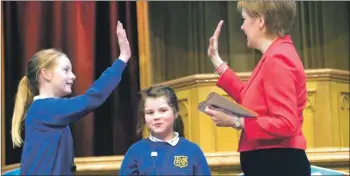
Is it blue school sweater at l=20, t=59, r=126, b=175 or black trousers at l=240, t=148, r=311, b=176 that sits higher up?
blue school sweater at l=20, t=59, r=126, b=175

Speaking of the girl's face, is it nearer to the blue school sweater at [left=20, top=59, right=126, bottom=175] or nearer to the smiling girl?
the smiling girl

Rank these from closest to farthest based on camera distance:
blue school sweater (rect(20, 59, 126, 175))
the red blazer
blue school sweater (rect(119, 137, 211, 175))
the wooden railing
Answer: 1. the red blazer
2. blue school sweater (rect(20, 59, 126, 175))
3. blue school sweater (rect(119, 137, 211, 175))
4. the wooden railing

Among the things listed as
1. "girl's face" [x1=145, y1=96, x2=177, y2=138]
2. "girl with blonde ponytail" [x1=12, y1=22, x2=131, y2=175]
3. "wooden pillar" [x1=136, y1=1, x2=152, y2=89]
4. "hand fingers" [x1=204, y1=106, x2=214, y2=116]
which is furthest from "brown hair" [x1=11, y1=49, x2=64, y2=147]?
"wooden pillar" [x1=136, y1=1, x2=152, y2=89]

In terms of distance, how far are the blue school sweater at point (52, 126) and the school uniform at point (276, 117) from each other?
55 cm

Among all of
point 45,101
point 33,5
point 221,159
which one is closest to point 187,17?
point 33,5

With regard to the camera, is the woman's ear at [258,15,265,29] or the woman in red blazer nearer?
the woman in red blazer

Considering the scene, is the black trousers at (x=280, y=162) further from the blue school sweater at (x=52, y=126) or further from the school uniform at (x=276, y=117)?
the blue school sweater at (x=52, y=126)

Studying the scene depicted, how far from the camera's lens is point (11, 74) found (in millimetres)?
4449

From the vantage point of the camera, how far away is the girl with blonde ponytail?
87.4 inches

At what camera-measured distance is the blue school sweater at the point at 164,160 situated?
103 inches

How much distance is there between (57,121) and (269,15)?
85cm

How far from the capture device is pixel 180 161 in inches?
104

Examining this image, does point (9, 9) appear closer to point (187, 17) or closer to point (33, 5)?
point (33, 5)

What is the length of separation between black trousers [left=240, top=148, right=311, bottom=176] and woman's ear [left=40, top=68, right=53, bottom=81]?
2.76 feet
